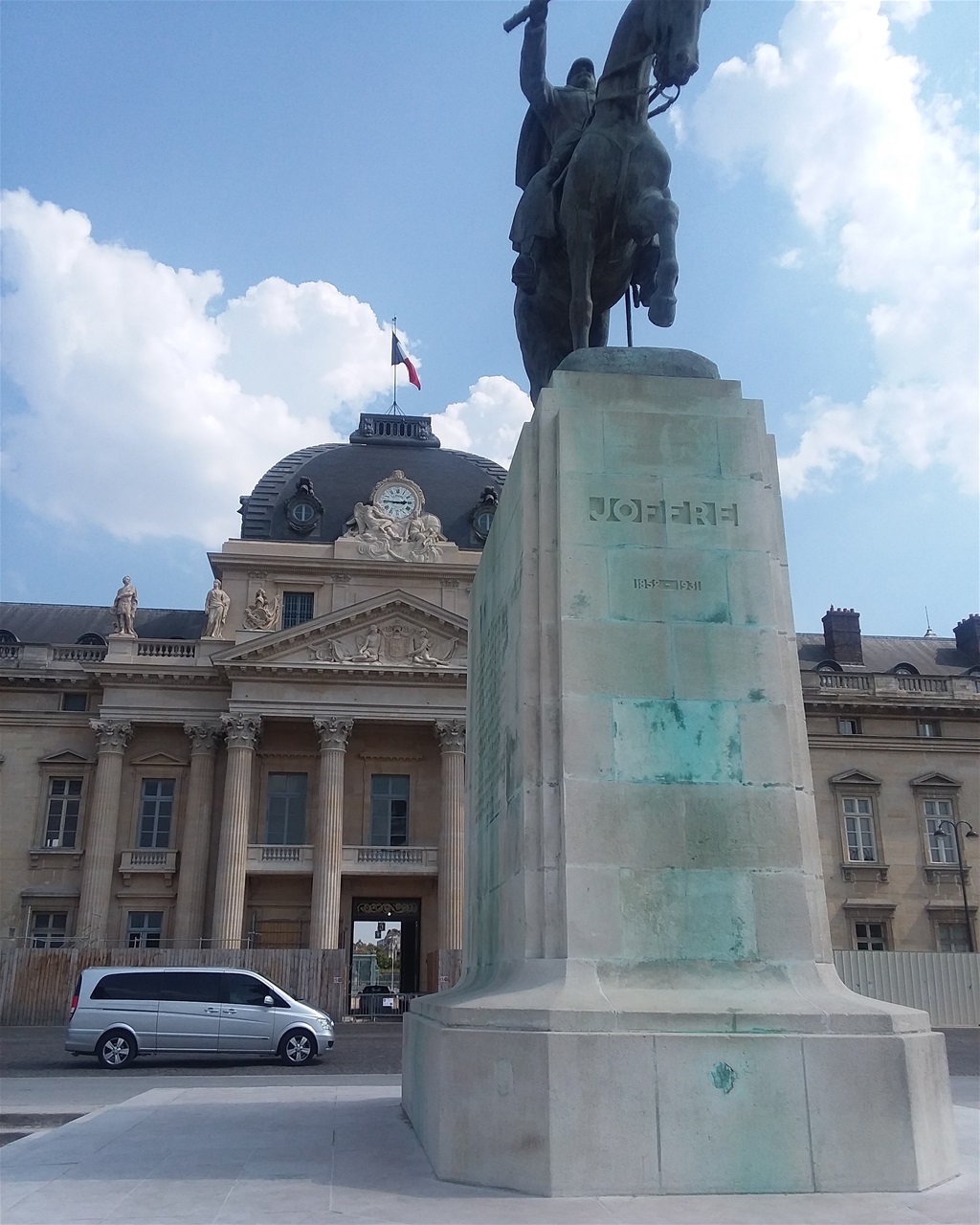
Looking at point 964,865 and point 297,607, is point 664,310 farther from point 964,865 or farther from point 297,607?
point 964,865

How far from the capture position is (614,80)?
26.2 ft

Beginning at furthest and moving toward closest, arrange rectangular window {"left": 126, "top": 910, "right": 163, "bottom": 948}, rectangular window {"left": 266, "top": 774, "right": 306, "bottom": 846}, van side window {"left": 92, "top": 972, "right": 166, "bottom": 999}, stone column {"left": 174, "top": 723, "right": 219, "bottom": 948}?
rectangular window {"left": 266, "top": 774, "right": 306, "bottom": 846}
rectangular window {"left": 126, "top": 910, "right": 163, "bottom": 948}
stone column {"left": 174, "top": 723, "right": 219, "bottom": 948}
van side window {"left": 92, "top": 972, "right": 166, "bottom": 999}

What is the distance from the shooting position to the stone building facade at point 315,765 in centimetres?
4281

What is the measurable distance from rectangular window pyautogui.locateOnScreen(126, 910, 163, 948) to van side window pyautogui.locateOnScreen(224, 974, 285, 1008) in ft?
75.3

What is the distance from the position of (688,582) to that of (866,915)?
43.8m

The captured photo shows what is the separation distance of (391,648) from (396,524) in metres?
7.21

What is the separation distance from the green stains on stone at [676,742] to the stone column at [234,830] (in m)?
36.6

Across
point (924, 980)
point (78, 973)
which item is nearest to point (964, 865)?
point (924, 980)

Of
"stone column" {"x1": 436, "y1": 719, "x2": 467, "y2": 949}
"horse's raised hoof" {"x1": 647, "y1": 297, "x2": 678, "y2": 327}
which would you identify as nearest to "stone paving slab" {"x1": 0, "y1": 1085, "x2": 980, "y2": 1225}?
"horse's raised hoof" {"x1": 647, "y1": 297, "x2": 678, "y2": 327}

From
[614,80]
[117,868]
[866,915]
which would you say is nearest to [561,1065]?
[614,80]

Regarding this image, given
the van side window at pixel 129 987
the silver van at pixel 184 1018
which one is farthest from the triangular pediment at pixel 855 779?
the van side window at pixel 129 987

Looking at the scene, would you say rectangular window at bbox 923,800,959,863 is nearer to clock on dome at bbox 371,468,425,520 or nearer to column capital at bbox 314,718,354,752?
column capital at bbox 314,718,354,752

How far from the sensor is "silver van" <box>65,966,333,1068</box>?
68.2 feet

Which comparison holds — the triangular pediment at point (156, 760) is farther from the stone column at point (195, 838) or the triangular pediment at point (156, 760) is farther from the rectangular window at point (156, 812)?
the stone column at point (195, 838)
